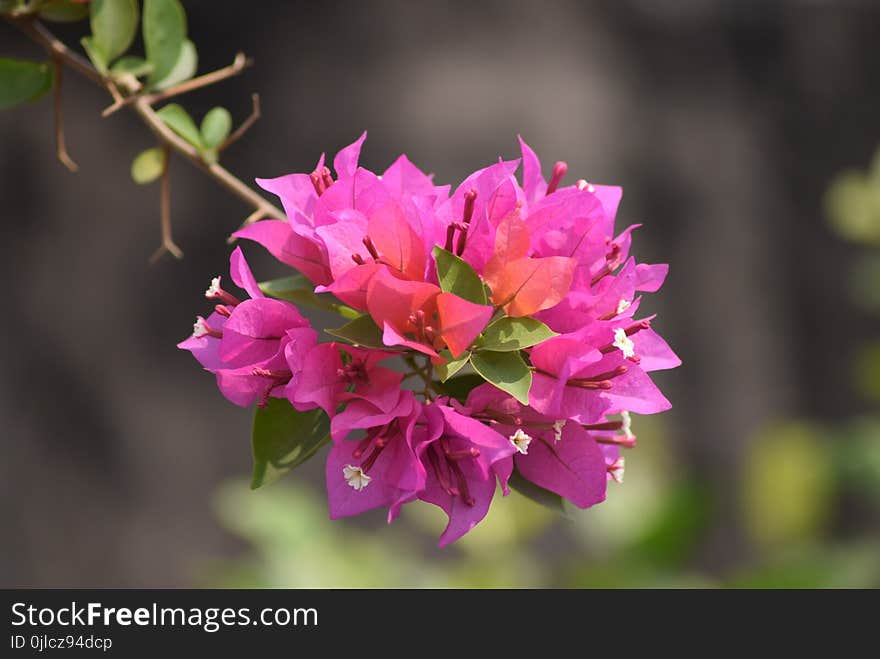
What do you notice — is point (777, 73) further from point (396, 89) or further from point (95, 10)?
point (95, 10)

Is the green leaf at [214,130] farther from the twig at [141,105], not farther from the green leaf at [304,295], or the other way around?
the green leaf at [304,295]

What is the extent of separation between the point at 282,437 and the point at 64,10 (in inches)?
19.6

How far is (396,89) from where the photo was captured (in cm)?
256

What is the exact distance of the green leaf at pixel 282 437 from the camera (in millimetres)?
705

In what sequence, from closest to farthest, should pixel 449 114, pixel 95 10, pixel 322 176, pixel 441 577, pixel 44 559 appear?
pixel 322 176 < pixel 95 10 < pixel 441 577 < pixel 44 559 < pixel 449 114

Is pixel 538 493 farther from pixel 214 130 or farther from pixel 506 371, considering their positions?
pixel 214 130

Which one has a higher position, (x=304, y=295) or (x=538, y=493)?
(x=304, y=295)

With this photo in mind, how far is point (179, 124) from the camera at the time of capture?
0.88 metres

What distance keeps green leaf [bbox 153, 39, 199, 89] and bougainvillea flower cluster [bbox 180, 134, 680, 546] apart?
237 mm

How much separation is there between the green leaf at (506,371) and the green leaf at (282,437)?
13 cm

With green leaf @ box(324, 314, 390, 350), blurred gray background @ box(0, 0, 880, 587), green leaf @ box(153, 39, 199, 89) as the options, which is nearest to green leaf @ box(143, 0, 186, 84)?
green leaf @ box(153, 39, 199, 89)

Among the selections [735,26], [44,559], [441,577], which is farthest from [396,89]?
[44,559]

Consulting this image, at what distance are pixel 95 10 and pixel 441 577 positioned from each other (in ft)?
5.41

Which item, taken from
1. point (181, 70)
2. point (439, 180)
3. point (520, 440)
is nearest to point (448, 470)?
point (520, 440)
